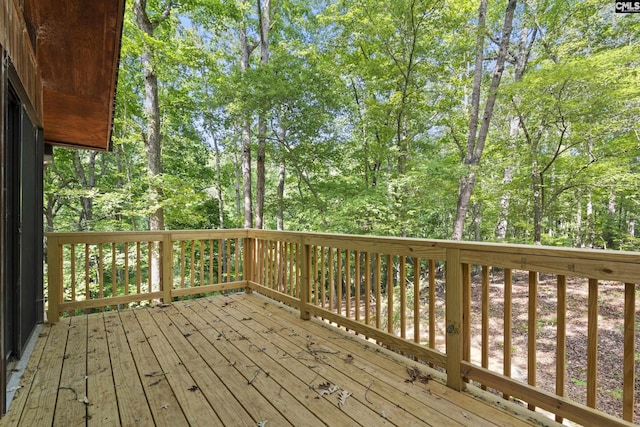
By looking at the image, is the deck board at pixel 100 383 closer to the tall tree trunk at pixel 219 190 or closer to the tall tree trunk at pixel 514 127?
the tall tree trunk at pixel 219 190

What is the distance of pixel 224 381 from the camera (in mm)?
2053

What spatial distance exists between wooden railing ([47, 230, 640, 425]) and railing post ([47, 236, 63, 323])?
0.03 feet

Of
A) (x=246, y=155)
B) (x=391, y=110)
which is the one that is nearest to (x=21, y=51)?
(x=246, y=155)

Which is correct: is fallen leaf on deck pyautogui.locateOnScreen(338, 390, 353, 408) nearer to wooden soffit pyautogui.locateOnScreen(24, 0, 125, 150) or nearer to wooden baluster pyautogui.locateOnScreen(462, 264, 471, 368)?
wooden baluster pyautogui.locateOnScreen(462, 264, 471, 368)

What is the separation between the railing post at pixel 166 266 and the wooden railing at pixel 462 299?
12mm

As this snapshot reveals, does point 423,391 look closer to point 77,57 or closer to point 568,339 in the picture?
point 77,57

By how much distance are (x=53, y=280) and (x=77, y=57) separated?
7.22ft

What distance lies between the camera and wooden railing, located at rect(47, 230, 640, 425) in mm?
1477

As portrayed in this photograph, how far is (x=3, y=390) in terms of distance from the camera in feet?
5.47

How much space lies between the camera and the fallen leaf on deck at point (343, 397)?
1798 mm

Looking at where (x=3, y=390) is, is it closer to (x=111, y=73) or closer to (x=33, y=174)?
(x=33, y=174)

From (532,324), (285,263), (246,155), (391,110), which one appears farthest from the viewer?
(246,155)

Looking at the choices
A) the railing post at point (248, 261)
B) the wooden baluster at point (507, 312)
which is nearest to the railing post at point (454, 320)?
the wooden baluster at point (507, 312)

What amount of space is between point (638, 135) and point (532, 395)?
8.22 meters
